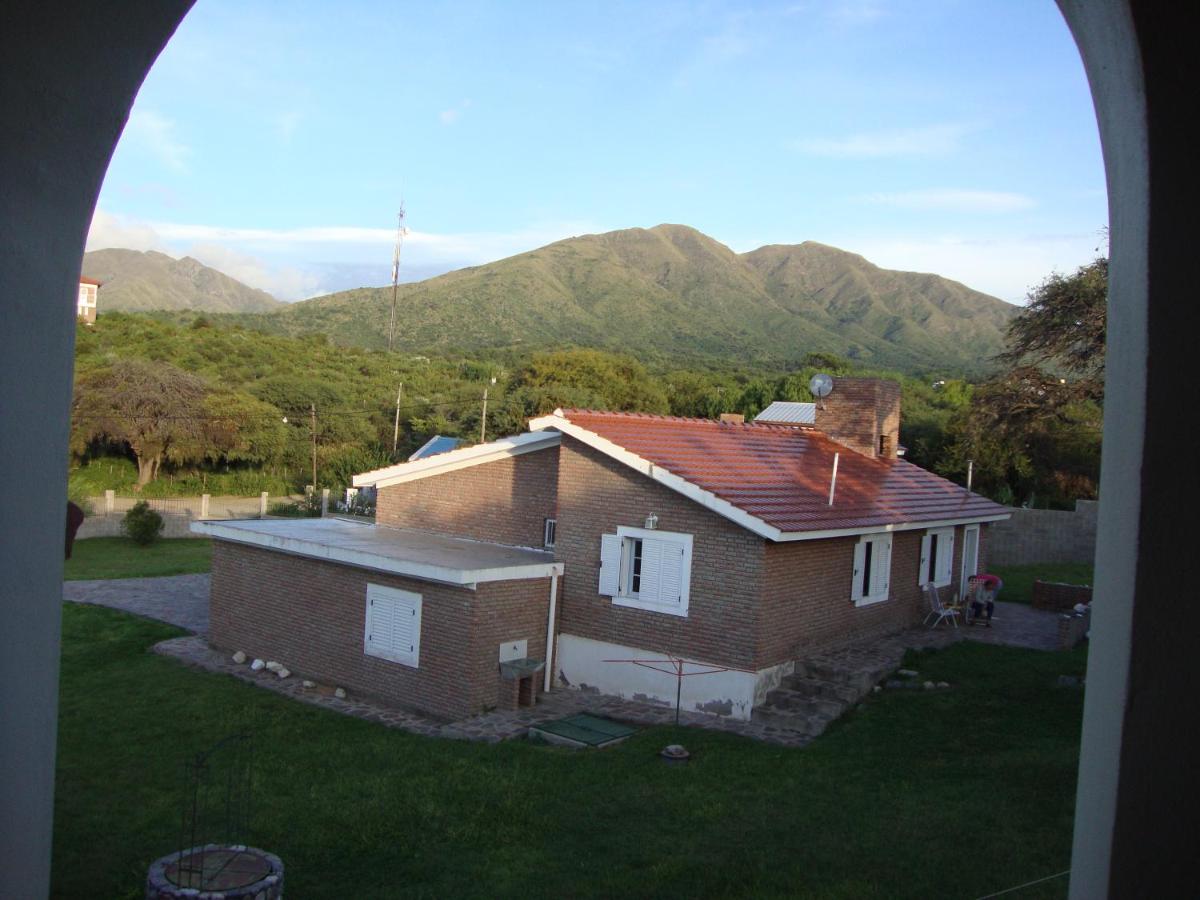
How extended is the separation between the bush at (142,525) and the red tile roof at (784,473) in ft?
69.8

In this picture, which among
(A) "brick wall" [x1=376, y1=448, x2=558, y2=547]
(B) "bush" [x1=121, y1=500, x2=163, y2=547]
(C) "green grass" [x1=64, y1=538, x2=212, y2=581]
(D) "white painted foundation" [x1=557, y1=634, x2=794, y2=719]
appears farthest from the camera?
(B) "bush" [x1=121, y1=500, x2=163, y2=547]

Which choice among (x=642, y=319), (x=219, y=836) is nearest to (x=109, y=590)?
(x=219, y=836)

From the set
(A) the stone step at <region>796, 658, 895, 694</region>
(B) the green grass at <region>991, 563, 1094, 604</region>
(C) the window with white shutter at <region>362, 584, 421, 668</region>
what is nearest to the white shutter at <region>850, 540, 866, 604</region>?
(A) the stone step at <region>796, 658, 895, 694</region>

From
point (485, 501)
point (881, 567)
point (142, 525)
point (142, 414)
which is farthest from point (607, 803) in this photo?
point (142, 414)

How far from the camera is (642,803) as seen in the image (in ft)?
32.4

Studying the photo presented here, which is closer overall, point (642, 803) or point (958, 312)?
point (642, 803)

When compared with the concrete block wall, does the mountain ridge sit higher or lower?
higher

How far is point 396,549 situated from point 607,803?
700cm

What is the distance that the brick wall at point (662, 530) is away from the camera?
13.8m

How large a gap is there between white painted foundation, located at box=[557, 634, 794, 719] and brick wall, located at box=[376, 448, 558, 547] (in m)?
2.32

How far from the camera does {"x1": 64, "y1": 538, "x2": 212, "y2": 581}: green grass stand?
85.0 feet

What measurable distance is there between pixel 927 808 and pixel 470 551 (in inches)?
344

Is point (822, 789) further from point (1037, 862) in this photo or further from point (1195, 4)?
point (1195, 4)

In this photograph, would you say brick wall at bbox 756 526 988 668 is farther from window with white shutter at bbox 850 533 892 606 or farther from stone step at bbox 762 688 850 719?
stone step at bbox 762 688 850 719
